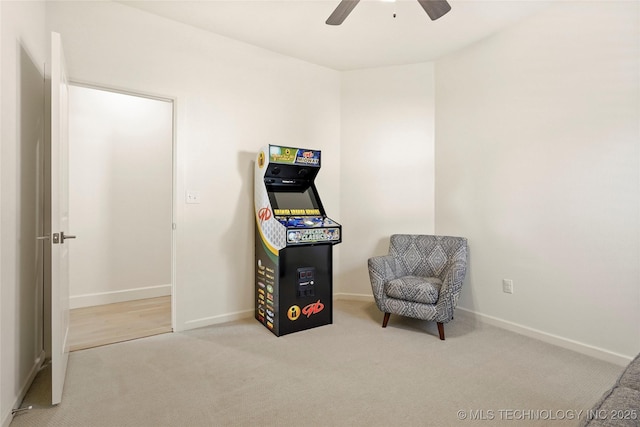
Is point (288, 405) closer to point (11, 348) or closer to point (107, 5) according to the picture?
point (11, 348)

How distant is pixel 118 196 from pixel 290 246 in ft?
8.19

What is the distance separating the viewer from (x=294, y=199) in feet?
10.6

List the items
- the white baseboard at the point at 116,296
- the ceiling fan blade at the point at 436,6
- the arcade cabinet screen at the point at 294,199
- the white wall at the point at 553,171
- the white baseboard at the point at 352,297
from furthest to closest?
1. the white baseboard at the point at 352,297
2. the white baseboard at the point at 116,296
3. the arcade cabinet screen at the point at 294,199
4. the white wall at the point at 553,171
5. the ceiling fan blade at the point at 436,6

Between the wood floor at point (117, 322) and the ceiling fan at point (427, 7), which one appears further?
the wood floor at point (117, 322)

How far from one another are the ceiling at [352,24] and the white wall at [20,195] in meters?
1.03

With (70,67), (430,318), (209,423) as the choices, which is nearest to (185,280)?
(209,423)

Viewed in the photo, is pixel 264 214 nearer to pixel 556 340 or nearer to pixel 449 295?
Result: pixel 449 295

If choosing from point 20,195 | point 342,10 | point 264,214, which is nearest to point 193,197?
point 264,214

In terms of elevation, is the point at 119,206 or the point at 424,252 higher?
the point at 119,206

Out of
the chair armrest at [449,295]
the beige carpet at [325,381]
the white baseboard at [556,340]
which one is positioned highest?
the chair armrest at [449,295]

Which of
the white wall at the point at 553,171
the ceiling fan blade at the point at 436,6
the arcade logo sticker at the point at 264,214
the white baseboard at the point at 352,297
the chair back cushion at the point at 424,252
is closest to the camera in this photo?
the ceiling fan blade at the point at 436,6

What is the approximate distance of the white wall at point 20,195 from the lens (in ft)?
5.41

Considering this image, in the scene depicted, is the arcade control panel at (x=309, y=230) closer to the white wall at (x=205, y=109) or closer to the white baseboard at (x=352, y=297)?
the white wall at (x=205, y=109)

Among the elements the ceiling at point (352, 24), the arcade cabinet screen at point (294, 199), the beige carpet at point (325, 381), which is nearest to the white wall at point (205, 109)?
the ceiling at point (352, 24)
